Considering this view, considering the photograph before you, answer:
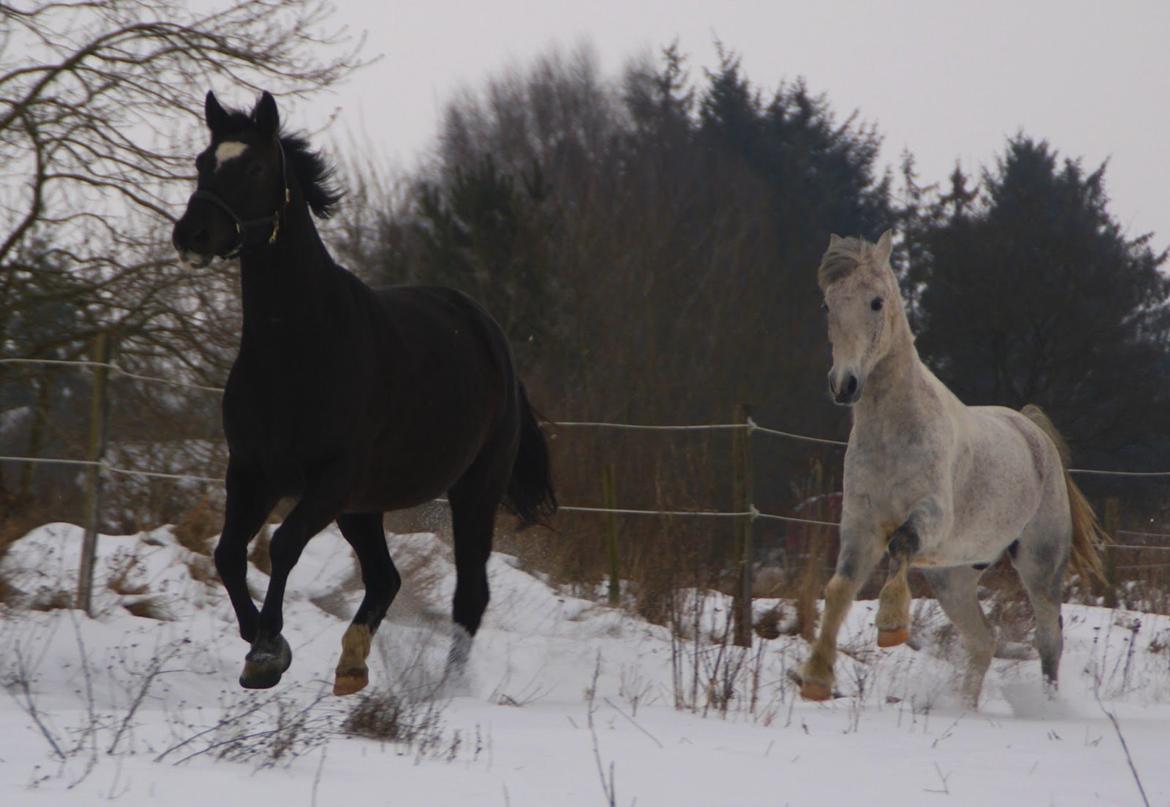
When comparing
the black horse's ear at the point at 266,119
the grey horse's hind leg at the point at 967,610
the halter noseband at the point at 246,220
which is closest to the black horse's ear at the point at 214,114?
the black horse's ear at the point at 266,119

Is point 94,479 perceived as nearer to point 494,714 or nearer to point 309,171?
point 309,171

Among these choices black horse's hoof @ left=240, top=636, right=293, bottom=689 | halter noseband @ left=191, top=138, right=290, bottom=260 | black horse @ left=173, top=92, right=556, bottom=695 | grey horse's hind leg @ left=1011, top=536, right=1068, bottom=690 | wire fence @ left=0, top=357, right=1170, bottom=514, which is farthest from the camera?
wire fence @ left=0, top=357, right=1170, bottom=514

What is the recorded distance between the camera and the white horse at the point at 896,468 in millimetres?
5645

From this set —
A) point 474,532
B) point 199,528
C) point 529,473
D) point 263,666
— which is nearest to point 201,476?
point 199,528

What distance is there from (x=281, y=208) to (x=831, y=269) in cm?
240

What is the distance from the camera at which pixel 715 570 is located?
404 inches

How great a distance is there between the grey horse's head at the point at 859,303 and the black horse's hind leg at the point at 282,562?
2.14 meters

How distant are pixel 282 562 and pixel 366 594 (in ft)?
3.48

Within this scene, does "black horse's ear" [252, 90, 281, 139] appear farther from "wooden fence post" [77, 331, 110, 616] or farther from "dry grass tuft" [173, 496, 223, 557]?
"dry grass tuft" [173, 496, 223, 557]

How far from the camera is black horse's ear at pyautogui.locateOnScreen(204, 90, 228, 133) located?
15.9 ft

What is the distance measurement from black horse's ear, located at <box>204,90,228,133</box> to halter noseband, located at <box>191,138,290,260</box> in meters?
0.21

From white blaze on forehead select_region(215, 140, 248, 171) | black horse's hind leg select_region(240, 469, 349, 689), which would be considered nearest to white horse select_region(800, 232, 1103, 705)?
black horse's hind leg select_region(240, 469, 349, 689)

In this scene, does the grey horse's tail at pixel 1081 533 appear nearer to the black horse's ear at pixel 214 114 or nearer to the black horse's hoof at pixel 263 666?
the black horse's hoof at pixel 263 666

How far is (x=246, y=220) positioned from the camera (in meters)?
4.68
